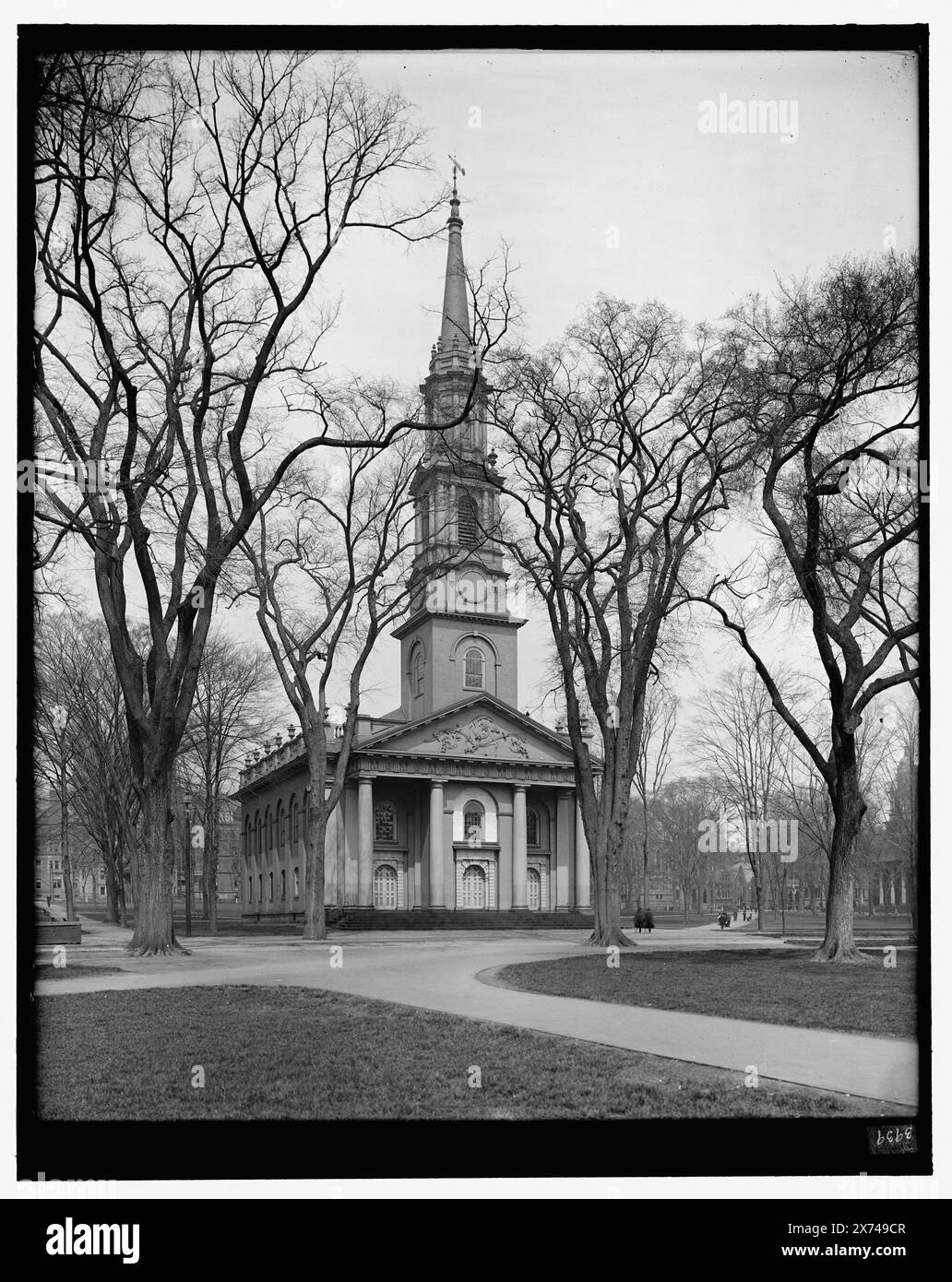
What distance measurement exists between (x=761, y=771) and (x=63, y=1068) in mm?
23219

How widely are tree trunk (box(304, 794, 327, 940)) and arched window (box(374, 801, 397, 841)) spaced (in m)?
17.4

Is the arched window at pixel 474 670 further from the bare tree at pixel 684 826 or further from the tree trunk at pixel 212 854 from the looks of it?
the tree trunk at pixel 212 854

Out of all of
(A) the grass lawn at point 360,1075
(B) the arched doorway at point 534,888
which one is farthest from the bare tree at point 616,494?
(B) the arched doorway at point 534,888

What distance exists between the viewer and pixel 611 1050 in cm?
1054

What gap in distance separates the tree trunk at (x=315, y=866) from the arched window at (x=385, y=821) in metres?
17.4

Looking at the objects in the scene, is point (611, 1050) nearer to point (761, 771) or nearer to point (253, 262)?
point (253, 262)

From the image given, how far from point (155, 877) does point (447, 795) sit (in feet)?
97.1

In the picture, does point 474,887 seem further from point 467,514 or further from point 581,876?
point 467,514

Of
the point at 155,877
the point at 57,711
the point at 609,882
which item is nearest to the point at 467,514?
the point at 609,882

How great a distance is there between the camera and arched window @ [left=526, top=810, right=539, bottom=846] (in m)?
51.1

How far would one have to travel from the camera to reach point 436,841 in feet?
152

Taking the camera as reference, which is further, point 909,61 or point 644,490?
point 644,490

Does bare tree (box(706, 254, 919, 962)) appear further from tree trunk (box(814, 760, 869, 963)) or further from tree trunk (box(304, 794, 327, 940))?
tree trunk (box(304, 794, 327, 940))
